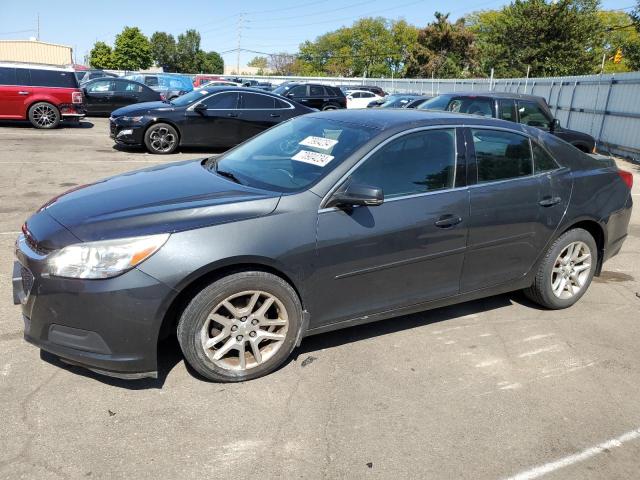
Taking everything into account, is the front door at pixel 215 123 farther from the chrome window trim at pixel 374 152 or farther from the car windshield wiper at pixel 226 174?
the chrome window trim at pixel 374 152

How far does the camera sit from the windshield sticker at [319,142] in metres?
3.88

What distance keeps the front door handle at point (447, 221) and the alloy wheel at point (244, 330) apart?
1.23 meters

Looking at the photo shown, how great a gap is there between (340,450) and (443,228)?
1671 mm

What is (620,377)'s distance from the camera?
370 centimetres

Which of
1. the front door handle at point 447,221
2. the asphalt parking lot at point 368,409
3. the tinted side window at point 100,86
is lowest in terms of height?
the asphalt parking lot at point 368,409

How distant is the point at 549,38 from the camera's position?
42.5 meters

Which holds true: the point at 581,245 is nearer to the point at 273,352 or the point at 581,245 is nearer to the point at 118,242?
the point at 273,352

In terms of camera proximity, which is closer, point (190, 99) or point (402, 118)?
point (402, 118)

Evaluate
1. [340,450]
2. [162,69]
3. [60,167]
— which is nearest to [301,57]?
[162,69]

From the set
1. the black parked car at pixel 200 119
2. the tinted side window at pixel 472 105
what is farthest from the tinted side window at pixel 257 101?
the tinted side window at pixel 472 105

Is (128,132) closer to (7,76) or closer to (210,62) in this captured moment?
(7,76)

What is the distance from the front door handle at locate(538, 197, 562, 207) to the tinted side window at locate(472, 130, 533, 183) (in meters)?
0.24

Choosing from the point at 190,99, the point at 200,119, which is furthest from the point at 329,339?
the point at 190,99

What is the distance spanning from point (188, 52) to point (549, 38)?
209 feet
